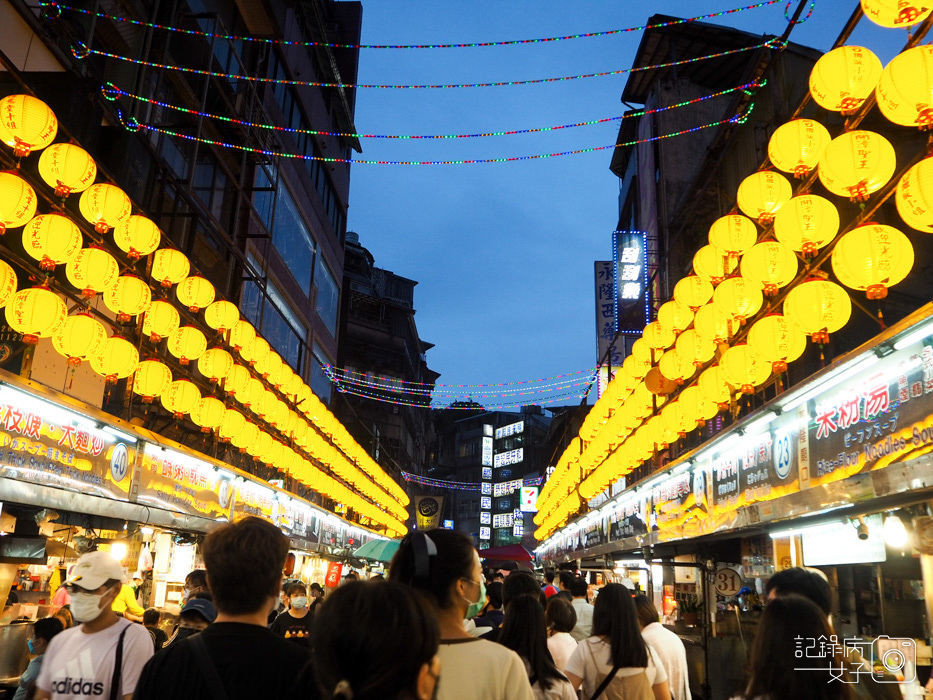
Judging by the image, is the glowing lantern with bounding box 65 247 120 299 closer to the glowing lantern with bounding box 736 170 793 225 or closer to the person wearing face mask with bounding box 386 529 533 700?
the person wearing face mask with bounding box 386 529 533 700

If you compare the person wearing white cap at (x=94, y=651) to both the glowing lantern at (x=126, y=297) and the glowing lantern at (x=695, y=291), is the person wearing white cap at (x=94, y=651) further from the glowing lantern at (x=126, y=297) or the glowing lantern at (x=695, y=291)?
the glowing lantern at (x=695, y=291)

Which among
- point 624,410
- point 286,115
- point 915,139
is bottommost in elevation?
point 624,410

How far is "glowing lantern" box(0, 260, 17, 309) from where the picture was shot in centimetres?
809

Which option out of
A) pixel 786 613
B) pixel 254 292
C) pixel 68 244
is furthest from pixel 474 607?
pixel 254 292

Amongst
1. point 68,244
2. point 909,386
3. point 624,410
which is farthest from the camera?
point 624,410

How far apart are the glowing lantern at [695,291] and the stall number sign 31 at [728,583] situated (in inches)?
173

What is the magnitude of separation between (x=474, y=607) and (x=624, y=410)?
1426cm

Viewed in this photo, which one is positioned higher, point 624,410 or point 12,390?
point 624,410

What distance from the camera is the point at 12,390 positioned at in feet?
29.1

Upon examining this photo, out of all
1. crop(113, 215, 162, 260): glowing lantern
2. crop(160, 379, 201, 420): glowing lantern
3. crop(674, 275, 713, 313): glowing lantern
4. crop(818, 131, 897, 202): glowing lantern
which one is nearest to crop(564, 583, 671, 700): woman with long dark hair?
crop(818, 131, 897, 202): glowing lantern

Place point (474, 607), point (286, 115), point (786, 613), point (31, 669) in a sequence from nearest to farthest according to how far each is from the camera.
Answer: point (786, 613) < point (474, 607) < point (31, 669) < point (286, 115)

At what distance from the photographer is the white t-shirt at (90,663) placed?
389 centimetres

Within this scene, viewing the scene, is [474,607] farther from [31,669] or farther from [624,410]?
[624,410]

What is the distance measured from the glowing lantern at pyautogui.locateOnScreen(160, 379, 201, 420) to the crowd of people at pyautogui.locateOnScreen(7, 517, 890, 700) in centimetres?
756
